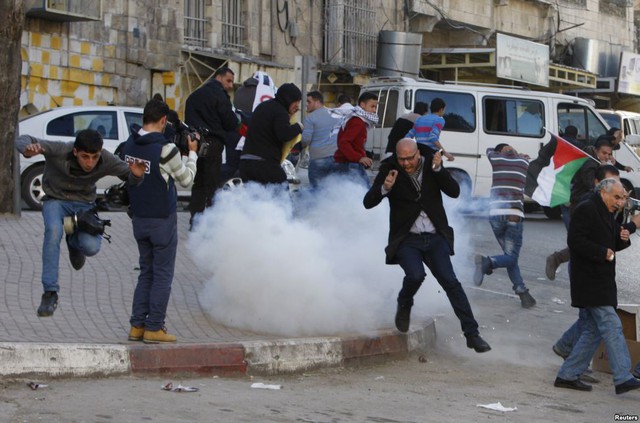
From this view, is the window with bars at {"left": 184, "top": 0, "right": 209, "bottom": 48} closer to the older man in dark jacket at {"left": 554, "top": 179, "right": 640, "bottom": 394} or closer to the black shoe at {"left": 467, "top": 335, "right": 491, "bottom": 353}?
the black shoe at {"left": 467, "top": 335, "right": 491, "bottom": 353}

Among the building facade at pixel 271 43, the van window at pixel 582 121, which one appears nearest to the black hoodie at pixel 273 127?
the building facade at pixel 271 43

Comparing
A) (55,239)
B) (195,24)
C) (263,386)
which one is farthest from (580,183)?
(195,24)

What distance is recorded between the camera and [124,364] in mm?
8102

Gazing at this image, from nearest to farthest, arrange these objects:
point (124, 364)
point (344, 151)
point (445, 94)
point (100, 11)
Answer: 1. point (124, 364)
2. point (344, 151)
3. point (445, 94)
4. point (100, 11)

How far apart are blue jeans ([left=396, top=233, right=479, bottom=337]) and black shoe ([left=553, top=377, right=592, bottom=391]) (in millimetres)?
704

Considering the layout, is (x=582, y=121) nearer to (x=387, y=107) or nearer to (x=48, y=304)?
(x=387, y=107)

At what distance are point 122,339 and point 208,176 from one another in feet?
15.9

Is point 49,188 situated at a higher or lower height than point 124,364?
higher

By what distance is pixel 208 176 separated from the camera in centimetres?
1323

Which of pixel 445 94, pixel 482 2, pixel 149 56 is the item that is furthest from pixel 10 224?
pixel 482 2

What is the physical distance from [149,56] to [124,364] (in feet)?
55.7

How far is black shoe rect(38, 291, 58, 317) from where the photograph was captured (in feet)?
28.0

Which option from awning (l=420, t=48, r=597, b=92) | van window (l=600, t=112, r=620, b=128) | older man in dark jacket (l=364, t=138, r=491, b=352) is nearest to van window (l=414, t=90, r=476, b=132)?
van window (l=600, t=112, r=620, b=128)

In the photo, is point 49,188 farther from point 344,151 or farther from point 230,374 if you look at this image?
point 344,151
